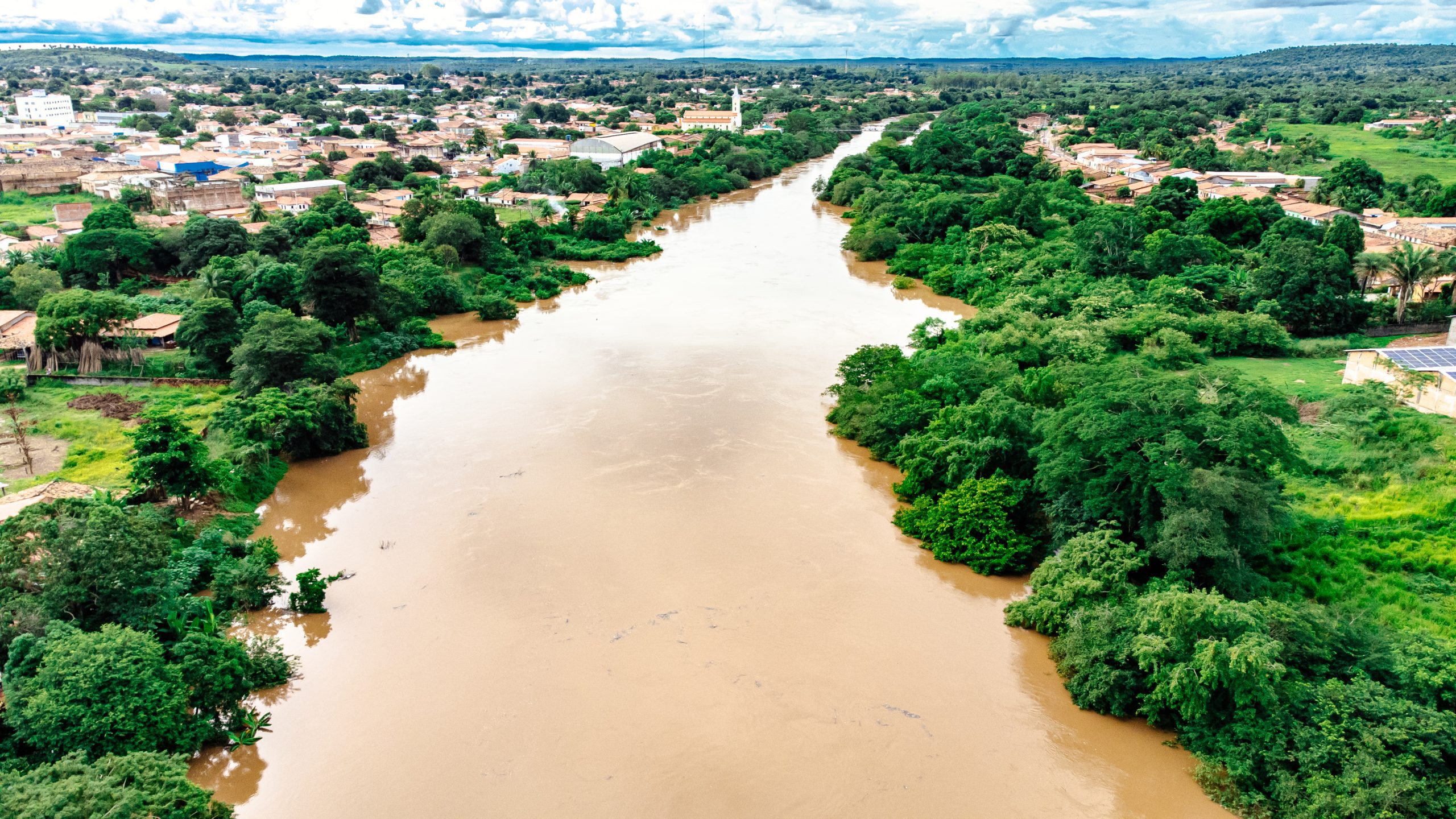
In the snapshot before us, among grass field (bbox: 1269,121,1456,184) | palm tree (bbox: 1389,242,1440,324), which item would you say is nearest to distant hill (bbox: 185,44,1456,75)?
grass field (bbox: 1269,121,1456,184)

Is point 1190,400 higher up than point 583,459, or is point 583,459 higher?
point 1190,400

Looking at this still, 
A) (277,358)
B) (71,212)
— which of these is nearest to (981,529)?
(277,358)

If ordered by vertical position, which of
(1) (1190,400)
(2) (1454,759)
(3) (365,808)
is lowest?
(3) (365,808)

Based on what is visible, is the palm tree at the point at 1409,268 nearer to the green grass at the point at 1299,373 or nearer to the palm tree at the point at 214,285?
the green grass at the point at 1299,373

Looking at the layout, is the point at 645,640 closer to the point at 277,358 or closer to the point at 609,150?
the point at 277,358

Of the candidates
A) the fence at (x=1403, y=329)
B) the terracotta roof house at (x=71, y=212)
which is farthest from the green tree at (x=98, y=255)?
the fence at (x=1403, y=329)

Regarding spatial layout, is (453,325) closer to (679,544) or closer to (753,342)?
(753,342)

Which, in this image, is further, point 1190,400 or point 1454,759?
point 1190,400

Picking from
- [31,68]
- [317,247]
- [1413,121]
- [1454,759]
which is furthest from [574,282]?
[31,68]
